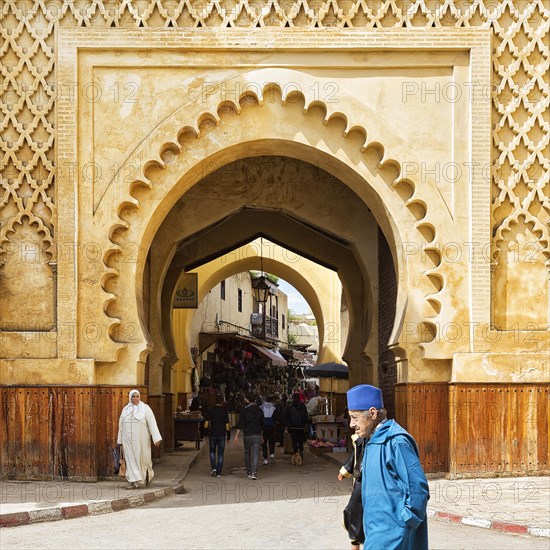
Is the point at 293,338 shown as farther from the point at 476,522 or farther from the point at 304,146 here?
the point at 476,522

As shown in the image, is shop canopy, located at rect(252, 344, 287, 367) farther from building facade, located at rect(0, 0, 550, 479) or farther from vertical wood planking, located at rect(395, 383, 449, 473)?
vertical wood planking, located at rect(395, 383, 449, 473)

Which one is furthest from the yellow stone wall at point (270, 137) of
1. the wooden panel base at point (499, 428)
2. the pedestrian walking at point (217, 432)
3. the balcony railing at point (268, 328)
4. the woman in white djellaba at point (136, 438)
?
the balcony railing at point (268, 328)

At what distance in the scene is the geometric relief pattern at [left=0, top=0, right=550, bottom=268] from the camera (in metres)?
14.6

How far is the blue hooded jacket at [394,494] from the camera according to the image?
526cm

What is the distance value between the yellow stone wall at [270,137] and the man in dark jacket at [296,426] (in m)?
4.82

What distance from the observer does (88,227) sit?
14500mm

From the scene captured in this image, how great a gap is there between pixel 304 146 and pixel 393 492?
10173 millimetres

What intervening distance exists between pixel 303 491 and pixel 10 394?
424 cm

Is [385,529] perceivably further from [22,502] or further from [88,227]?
[88,227]

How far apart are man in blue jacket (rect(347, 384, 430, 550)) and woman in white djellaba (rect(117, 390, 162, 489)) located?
8233mm

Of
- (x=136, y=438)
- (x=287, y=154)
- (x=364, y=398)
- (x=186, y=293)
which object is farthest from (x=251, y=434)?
(x=364, y=398)

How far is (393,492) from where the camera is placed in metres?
5.36

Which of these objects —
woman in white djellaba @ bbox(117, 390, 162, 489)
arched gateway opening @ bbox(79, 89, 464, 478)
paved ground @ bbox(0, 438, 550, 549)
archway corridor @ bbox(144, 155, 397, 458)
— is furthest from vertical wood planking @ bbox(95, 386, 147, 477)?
archway corridor @ bbox(144, 155, 397, 458)

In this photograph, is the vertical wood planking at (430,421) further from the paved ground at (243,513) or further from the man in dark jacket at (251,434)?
the man in dark jacket at (251,434)
